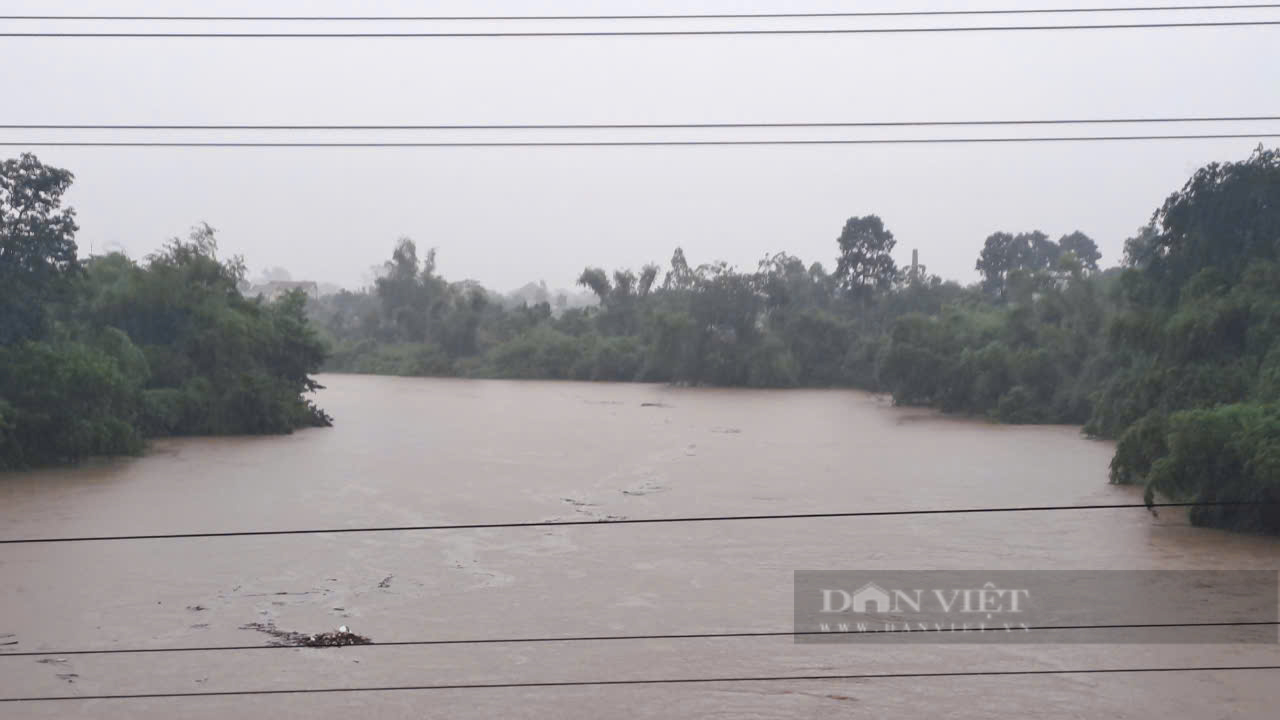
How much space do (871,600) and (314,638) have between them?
5.19m

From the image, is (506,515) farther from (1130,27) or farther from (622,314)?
(622,314)

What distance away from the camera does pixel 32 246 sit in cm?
2027

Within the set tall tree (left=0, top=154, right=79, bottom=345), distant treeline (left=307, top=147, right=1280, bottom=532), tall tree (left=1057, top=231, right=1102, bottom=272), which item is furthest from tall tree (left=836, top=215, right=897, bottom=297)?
tall tree (left=0, top=154, right=79, bottom=345)

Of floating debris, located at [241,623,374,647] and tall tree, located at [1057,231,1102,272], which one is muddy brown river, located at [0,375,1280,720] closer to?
floating debris, located at [241,623,374,647]

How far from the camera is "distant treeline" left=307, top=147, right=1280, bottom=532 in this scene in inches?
631

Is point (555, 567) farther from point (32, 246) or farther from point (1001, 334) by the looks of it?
point (1001, 334)

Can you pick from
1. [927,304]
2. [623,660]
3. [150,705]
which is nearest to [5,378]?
[150,705]

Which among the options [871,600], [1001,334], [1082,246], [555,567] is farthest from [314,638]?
[1082,246]

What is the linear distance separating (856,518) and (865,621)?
4572 mm

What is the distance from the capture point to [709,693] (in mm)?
8812

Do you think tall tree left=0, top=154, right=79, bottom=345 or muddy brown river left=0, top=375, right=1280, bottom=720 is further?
tall tree left=0, top=154, right=79, bottom=345

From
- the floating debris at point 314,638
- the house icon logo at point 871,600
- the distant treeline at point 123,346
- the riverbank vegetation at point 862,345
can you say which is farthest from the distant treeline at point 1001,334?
the distant treeline at point 123,346

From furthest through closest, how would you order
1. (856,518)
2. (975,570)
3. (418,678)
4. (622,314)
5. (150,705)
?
(622,314), (856,518), (975,570), (418,678), (150,705)

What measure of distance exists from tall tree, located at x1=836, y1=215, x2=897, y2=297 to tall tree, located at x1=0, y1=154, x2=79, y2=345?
1190 inches
